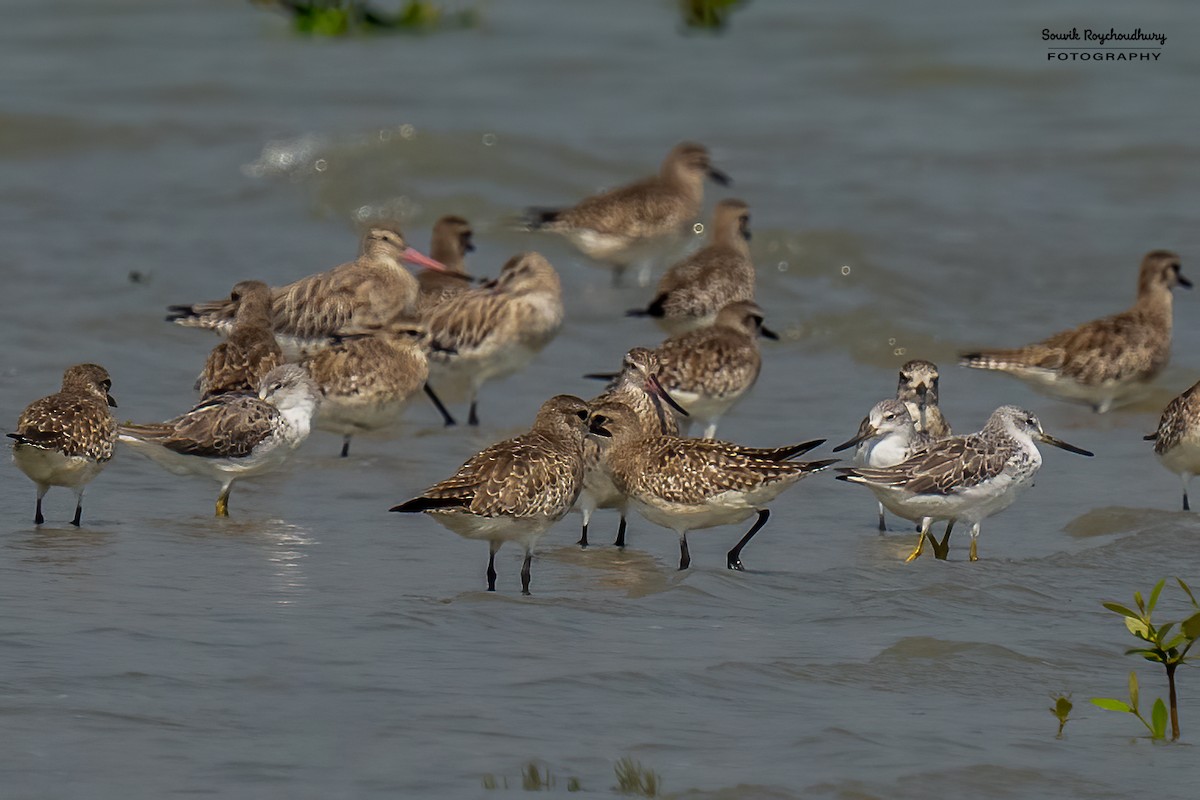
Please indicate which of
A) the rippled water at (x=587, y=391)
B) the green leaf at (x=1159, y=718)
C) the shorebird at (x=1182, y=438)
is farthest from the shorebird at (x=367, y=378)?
the green leaf at (x=1159, y=718)

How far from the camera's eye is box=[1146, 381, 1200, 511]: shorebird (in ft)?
34.0

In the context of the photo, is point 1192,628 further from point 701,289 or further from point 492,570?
point 701,289

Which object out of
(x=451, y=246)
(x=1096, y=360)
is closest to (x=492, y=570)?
(x=1096, y=360)

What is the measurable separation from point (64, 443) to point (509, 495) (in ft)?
7.35

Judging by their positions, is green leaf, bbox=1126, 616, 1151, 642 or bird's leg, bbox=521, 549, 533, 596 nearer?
green leaf, bbox=1126, 616, 1151, 642

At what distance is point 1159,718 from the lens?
6.41 m

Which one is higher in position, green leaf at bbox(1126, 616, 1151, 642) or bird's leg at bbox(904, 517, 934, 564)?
green leaf at bbox(1126, 616, 1151, 642)

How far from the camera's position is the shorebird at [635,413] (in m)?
9.64

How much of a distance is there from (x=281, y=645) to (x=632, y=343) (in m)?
8.45

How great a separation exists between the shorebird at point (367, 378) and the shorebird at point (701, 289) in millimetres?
2775

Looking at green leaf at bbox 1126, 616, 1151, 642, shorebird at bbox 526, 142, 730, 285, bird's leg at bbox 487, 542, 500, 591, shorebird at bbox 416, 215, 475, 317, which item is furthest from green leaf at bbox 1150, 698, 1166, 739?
shorebird at bbox 526, 142, 730, 285

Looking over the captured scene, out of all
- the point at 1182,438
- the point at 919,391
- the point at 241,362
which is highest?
the point at 919,391

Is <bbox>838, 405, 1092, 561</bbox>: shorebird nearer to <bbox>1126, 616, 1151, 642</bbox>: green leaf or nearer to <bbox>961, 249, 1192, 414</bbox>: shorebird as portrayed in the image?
<bbox>1126, 616, 1151, 642</bbox>: green leaf

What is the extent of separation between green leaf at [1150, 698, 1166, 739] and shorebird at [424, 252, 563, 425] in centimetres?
741
